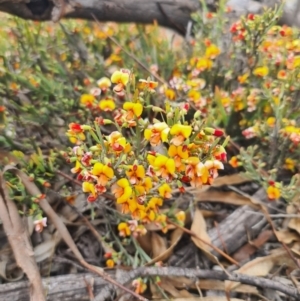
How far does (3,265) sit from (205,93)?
1110 mm

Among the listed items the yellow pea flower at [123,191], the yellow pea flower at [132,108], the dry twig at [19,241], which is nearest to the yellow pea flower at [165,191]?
the yellow pea flower at [123,191]

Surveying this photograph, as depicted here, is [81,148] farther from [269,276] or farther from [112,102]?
[269,276]

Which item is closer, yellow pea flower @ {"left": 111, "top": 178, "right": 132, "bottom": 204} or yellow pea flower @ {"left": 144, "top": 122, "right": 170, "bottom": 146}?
yellow pea flower @ {"left": 144, "top": 122, "right": 170, "bottom": 146}

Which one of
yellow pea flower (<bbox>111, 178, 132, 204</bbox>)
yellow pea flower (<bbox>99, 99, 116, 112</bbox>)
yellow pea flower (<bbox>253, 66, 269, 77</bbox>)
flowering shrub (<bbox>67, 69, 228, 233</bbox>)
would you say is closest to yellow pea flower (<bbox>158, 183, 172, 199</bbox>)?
flowering shrub (<bbox>67, 69, 228, 233</bbox>)

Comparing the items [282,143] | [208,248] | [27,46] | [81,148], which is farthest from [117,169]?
[27,46]

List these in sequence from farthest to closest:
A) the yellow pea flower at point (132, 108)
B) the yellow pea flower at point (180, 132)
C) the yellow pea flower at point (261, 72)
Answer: the yellow pea flower at point (261, 72)
the yellow pea flower at point (132, 108)
the yellow pea flower at point (180, 132)

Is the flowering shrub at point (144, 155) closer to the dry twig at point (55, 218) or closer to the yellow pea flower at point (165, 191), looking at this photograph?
the yellow pea flower at point (165, 191)

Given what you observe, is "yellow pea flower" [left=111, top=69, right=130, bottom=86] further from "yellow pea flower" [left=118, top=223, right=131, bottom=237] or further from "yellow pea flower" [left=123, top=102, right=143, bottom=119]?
"yellow pea flower" [left=118, top=223, right=131, bottom=237]

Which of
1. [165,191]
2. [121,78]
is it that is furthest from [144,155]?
[121,78]

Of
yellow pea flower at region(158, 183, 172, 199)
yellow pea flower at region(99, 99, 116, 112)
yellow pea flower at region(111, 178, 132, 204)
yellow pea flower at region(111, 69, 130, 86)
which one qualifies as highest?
yellow pea flower at region(111, 69, 130, 86)

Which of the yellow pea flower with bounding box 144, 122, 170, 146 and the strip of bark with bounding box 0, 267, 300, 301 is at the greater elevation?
the yellow pea flower with bounding box 144, 122, 170, 146

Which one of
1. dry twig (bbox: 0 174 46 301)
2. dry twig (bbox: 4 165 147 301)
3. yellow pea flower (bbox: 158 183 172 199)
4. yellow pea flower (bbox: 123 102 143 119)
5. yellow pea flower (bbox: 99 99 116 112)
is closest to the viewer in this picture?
yellow pea flower (bbox: 123 102 143 119)

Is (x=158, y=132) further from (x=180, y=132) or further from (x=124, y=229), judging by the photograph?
(x=124, y=229)

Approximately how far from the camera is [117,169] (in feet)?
4.24
